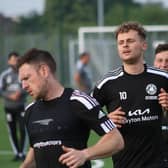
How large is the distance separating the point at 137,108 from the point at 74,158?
2.03 m

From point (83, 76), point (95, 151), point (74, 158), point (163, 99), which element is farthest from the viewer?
point (83, 76)

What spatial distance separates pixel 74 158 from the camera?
515 cm

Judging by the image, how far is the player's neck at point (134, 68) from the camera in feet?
23.5

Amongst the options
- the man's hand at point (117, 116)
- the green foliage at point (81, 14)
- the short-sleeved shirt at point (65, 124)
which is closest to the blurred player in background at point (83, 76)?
the man's hand at point (117, 116)

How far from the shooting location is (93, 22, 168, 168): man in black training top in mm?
7012

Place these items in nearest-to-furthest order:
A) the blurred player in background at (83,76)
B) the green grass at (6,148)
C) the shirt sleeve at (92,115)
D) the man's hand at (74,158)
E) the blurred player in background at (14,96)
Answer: the man's hand at (74,158), the shirt sleeve at (92,115), the green grass at (6,148), the blurred player in background at (14,96), the blurred player in background at (83,76)

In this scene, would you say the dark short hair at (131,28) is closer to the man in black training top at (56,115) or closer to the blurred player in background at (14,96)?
the man in black training top at (56,115)

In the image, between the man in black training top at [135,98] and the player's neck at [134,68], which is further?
the player's neck at [134,68]

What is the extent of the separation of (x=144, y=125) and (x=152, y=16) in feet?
221

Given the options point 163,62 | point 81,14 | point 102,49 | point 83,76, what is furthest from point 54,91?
point 81,14

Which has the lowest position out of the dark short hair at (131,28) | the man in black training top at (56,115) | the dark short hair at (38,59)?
the man in black training top at (56,115)

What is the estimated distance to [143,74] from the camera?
7.20 meters

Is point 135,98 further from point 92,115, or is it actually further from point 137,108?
point 92,115

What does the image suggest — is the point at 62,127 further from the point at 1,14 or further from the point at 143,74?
the point at 1,14
